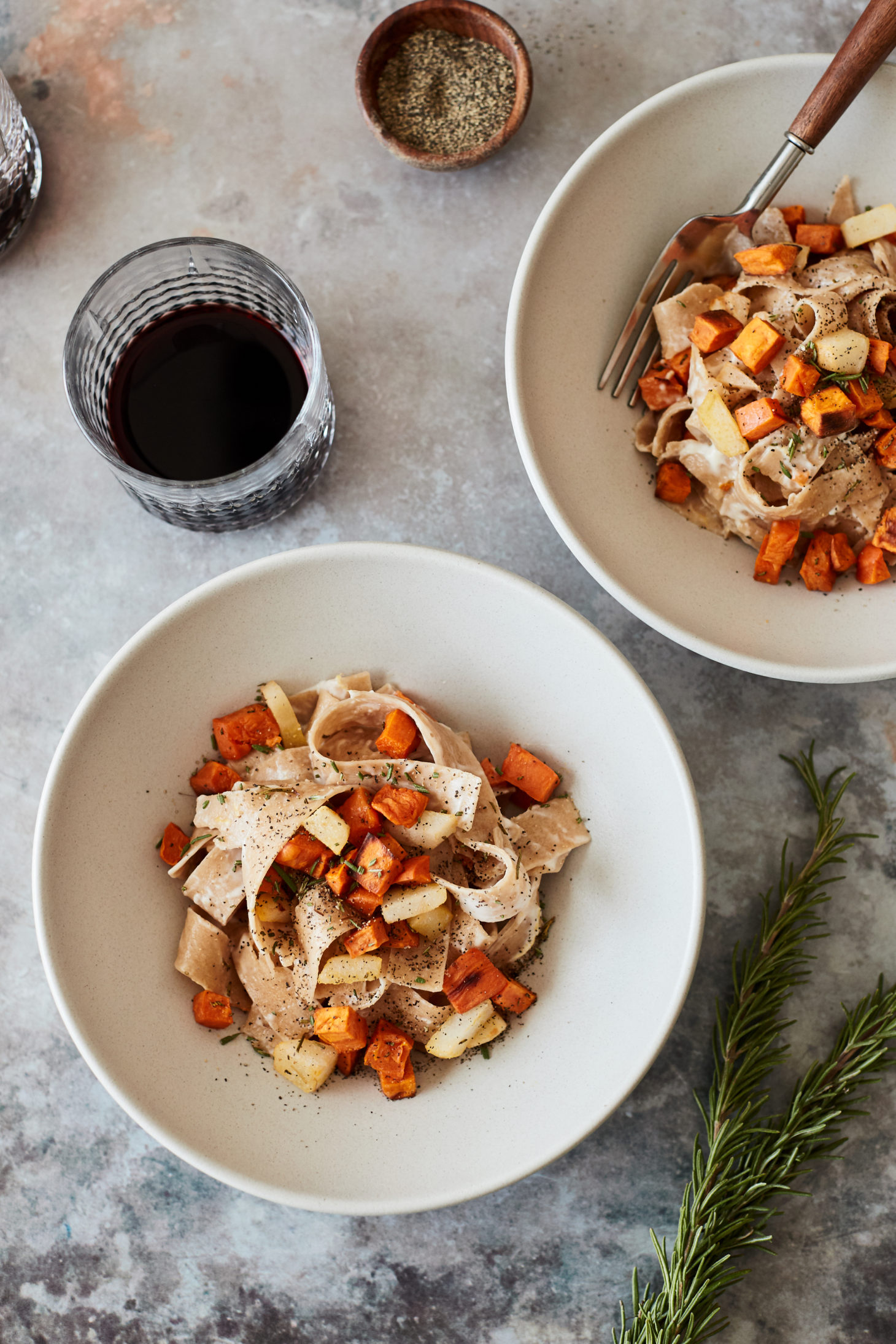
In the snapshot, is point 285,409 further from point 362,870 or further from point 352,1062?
point 352,1062

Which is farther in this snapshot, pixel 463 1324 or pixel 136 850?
pixel 463 1324

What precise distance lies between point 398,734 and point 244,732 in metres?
0.36

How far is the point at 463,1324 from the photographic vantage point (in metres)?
2.38

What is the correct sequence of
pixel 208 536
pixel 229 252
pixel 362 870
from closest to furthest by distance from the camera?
pixel 362 870
pixel 229 252
pixel 208 536

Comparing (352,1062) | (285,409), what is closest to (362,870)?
(352,1062)

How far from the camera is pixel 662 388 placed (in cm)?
223

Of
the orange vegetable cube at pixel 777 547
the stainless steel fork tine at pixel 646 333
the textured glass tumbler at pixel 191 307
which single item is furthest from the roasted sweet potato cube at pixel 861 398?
the textured glass tumbler at pixel 191 307

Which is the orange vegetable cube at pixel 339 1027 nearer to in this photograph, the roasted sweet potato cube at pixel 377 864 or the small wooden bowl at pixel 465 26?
the roasted sweet potato cube at pixel 377 864

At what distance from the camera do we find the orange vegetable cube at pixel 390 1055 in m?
2.03

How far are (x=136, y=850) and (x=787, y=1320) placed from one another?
202 cm

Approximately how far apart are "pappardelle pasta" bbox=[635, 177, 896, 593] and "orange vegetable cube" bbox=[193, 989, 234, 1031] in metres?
1.56

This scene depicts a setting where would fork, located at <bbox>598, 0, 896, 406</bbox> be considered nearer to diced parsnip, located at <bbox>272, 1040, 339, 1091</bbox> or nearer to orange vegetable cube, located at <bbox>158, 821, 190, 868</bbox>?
orange vegetable cube, located at <bbox>158, 821, 190, 868</bbox>

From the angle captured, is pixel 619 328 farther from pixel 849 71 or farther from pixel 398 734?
pixel 398 734

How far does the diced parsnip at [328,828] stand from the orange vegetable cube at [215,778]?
0.26 meters
